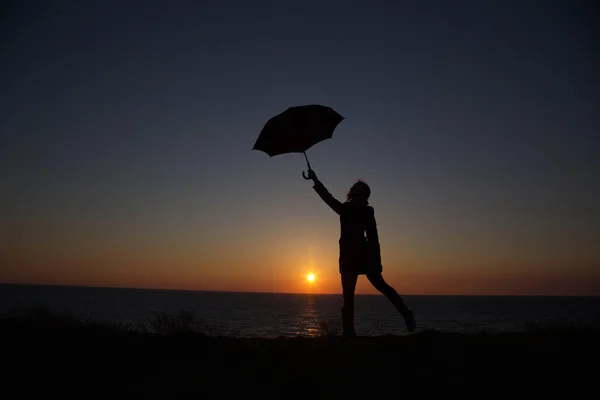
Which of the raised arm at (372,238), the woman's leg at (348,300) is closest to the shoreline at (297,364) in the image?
the woman's leg at (348,300)

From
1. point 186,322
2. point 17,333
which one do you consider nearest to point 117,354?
point 17,333

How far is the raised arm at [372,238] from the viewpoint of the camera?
22.1ft

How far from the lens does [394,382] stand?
4.93 m

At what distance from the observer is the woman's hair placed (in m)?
6.96

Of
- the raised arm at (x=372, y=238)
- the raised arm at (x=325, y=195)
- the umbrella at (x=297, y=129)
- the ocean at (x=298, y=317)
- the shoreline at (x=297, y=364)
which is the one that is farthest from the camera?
the ocean at (x=298, y=317)

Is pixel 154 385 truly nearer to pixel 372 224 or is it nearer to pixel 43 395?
pixel 43 395

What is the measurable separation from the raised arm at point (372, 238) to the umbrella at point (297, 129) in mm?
1217

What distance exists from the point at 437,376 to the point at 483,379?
484 mm

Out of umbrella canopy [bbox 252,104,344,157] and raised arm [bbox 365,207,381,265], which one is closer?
raised arm [bbox 365,207,381,265]

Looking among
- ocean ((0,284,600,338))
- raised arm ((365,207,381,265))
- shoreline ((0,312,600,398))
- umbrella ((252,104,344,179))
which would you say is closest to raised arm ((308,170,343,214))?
umbrella ((252,104,344,179))

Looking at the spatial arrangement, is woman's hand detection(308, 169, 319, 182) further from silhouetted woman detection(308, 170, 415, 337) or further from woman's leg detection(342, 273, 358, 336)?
woman's leg detection(342, 273, 358, 336)

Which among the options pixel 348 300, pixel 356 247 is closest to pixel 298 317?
pixel 348 300

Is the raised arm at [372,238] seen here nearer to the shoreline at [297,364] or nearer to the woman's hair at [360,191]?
the woman's hair at [360,191]

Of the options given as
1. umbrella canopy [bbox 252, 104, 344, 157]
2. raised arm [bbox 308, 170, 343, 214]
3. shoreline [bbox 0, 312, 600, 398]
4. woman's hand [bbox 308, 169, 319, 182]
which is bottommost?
shoreline [bbox 0, 312, 600, 398]
